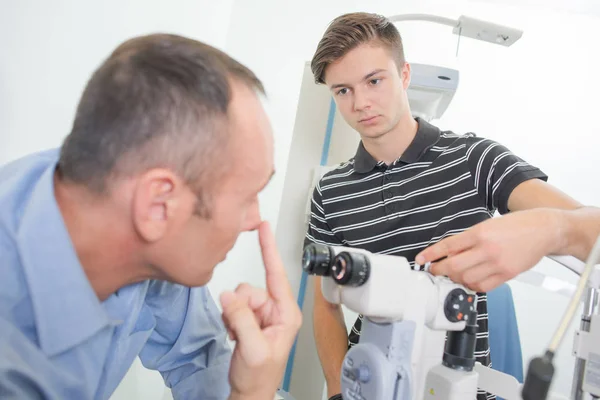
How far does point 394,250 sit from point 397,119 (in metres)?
0.41

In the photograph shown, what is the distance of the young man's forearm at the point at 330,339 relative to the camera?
1.28m

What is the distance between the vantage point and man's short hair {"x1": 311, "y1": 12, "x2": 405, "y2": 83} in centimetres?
127

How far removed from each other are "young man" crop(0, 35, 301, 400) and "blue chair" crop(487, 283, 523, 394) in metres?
1.01

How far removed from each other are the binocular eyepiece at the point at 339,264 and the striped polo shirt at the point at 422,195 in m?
0.65

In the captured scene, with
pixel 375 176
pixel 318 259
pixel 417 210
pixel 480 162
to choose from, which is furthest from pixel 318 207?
pixel 318 259

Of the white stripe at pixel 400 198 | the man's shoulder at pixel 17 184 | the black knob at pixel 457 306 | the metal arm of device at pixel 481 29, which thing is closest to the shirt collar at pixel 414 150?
the white stripe at pixel 400 198

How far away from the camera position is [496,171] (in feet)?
3.78

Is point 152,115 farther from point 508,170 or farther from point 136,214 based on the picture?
point 508,170

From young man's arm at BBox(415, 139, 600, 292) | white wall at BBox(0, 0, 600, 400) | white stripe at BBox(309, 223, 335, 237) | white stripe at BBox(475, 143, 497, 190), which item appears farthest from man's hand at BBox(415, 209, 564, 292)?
white wall at BBox(0, 0, 600, 400)

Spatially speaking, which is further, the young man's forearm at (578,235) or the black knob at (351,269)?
Answer: the young man's forearm at (578,235)

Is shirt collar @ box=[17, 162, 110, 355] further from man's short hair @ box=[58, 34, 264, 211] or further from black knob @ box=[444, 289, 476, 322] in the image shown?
black knob @ box=[444, 289, 476, 322]

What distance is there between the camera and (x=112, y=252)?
70 cm

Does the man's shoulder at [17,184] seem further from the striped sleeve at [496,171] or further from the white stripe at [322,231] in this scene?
the striped sleeve at [496,171]

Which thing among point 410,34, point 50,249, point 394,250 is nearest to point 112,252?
point 50,249
